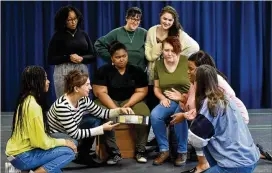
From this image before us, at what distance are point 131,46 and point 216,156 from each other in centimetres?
176

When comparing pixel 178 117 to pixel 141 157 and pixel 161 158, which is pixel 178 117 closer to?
pixel 161 158

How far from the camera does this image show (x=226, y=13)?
6496 millimetres

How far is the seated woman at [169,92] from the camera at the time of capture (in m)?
3.82

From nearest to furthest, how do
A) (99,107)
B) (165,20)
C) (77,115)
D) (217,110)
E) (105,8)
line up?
(217,110)
(77,115)
(99,107)
(165,20)
(105,8)

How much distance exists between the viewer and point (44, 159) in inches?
118

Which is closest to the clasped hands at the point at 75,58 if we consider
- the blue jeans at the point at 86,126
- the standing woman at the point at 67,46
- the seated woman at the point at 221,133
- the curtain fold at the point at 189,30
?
the standing woman at the point at 67,46

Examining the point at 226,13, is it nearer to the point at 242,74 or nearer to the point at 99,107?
the point at 242,74

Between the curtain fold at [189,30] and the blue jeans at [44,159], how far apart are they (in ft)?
11.6

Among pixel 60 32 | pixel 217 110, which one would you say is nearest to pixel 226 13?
pixel 60 32

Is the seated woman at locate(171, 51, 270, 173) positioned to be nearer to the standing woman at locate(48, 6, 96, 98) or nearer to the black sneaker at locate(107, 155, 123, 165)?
the black sneaker at locate(107, 155, 123, 165)

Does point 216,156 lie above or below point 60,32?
below

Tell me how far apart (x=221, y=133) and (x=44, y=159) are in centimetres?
112

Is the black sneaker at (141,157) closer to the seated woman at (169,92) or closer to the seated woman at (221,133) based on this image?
the seated woman at (169,92)

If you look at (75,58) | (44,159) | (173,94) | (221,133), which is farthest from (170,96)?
(221,133)
